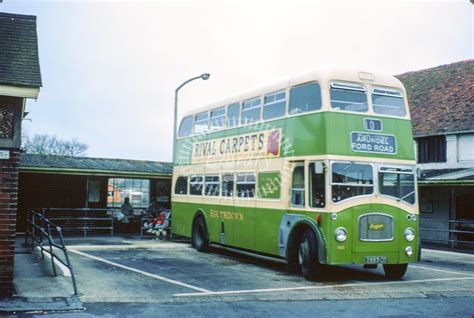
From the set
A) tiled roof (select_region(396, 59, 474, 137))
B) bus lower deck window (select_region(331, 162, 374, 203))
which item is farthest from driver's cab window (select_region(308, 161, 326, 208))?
tiled roof (select_region(396, 59, 474, 137))

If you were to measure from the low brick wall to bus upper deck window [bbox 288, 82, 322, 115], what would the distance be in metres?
6.18

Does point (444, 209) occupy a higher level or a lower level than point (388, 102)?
lower

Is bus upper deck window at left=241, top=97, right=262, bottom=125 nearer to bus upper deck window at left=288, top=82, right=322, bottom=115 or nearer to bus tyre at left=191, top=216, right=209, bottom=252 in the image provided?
bus upper deck window at left=288, top=82, right=322, bottom=115

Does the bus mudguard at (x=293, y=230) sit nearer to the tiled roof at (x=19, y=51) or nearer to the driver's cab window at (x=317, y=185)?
the driver's cab window at (x=317, y=185)

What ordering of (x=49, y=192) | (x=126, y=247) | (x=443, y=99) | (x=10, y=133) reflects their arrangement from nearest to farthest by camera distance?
(x=10, y=133), (x=126, y=247), (x=49, y=192), (x=443, y=99)

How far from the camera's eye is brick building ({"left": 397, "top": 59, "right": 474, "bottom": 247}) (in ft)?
72.0

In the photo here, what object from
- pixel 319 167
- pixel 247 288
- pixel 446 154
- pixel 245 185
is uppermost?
pixel 446 154

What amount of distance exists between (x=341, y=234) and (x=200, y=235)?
7.07 meters

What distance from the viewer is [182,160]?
19.4m

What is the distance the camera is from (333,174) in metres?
11.7

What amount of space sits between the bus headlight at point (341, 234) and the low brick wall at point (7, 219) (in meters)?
6.09

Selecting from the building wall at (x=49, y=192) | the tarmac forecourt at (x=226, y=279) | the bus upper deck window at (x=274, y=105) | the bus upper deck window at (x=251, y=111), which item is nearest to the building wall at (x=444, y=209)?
the tarmac forecourt at (x=226, y=279)

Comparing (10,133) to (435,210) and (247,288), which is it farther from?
(435,210)

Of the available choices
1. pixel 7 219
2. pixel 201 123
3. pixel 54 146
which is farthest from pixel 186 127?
pixel 54 146
